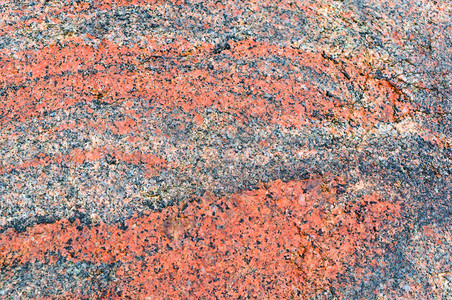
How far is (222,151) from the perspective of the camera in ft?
4.97

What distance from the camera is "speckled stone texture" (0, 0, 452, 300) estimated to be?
135 centimetres

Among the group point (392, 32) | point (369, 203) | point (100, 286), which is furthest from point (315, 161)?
point (100, 286)

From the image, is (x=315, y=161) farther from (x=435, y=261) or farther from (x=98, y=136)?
(x=98, y=136)

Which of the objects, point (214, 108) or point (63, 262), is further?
point (214, 108)

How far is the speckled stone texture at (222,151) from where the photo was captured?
1.35m

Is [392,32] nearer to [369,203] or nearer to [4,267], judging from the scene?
[369,203]

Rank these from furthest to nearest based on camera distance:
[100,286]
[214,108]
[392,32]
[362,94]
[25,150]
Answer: [392,32], [362,94], [214,108], [25,150], [100,286]

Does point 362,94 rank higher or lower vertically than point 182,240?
higher

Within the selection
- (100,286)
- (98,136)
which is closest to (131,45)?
(98,136)

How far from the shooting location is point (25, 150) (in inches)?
57.6

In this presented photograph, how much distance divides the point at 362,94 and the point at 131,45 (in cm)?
108

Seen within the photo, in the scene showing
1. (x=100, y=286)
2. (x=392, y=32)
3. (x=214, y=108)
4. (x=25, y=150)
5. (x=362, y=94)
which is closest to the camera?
(x=100, y=286)

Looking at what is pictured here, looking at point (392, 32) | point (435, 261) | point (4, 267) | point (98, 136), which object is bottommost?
point (435, 261)

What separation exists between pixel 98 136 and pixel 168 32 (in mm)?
584
